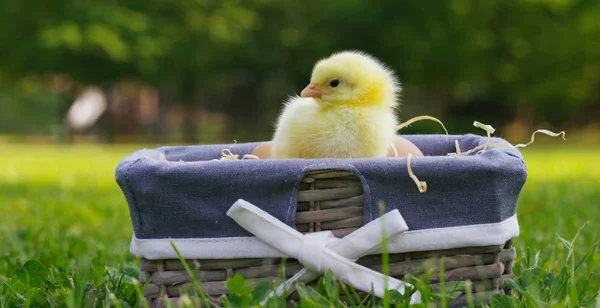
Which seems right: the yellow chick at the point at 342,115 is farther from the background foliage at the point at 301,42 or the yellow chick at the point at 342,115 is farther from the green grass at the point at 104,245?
the background foliage at the point at 301,42

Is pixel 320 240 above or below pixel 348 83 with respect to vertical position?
below

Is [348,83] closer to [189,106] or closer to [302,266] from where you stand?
[302,266]

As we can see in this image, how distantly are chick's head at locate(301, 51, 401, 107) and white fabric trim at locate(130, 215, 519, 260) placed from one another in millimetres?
448

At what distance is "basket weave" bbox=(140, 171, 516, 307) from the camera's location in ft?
5.07

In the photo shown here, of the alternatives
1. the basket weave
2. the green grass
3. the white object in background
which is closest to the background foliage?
the white object in background

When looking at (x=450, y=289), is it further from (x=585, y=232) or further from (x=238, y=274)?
(x=585, y=232)

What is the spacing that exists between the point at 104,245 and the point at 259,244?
4.70ft

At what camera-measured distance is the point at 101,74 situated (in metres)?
18.9

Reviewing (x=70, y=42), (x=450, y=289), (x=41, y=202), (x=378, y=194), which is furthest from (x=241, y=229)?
(x=70, y=42)

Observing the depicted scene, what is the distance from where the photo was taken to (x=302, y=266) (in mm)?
1568

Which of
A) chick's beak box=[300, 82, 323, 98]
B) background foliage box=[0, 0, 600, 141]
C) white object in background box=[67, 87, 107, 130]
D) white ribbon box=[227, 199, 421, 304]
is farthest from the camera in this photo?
white object in background box=[67, 87, 107, 130]

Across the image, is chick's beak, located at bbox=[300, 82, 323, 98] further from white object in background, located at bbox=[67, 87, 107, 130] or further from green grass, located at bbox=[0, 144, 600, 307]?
white object in background, located at bbox=[67, 87, 107, 130]

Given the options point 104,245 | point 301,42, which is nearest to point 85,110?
point 301,42

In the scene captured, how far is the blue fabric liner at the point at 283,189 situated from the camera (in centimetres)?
152
